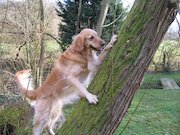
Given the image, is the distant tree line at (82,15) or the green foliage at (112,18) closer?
the green foliage at (112,18)

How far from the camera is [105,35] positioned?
12.0 m

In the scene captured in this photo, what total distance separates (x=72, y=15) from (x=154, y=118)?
255 inches

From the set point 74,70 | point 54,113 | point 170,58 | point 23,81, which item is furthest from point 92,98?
point 170,58

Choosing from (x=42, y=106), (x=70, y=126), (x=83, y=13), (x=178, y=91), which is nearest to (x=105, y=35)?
(x=83, y=13)

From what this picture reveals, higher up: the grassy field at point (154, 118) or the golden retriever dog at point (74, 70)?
the golden retriever dog at point (74, 70)

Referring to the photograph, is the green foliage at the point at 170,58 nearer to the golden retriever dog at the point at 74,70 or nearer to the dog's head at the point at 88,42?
the golden retriever dog at the point at 74,70

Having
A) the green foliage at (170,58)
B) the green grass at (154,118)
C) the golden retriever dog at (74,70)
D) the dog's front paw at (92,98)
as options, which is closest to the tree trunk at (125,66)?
the dog's front paw at (92,98)

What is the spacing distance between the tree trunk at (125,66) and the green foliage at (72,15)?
31.4 feet

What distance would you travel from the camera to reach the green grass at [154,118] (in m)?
6.13

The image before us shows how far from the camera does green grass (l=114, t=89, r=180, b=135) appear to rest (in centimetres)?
613

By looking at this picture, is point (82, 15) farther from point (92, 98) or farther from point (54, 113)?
point (92, 98)

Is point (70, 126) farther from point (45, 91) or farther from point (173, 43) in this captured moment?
point (173, 43)

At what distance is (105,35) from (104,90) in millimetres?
9723

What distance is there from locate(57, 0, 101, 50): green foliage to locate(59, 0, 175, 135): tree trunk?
31.4ft
